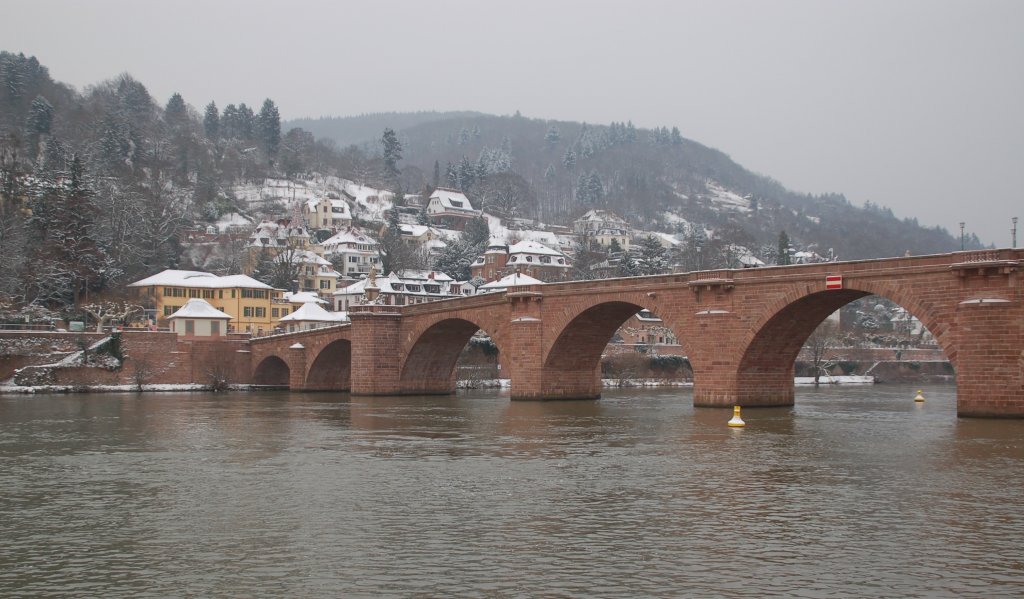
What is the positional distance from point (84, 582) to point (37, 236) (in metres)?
71.3

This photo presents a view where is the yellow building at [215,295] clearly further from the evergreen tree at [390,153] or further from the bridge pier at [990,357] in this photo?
the evergreen tree at [390,153]

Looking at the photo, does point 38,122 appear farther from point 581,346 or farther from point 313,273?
point 581,346

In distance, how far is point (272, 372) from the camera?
75.9 metres

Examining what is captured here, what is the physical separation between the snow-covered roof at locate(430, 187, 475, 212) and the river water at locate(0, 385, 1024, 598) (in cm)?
13306

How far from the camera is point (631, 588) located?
13.1 metres

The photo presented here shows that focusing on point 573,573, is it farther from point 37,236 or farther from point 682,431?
point 37,236

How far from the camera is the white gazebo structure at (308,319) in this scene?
81.1 meters

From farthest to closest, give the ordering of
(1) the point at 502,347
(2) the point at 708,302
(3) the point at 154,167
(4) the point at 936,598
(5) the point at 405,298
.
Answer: (3) the point at 154,167 < (5) the point at 405,298 < (1) the point at 502,347 < (2) the point at 708,302 < (4) the point at 936,598

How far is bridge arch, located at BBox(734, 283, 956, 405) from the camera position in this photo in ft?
122

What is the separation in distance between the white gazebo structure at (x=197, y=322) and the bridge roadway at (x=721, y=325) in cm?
1641

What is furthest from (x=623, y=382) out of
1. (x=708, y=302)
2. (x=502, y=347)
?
(x=708, y=302)

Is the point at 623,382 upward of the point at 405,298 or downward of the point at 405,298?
downward

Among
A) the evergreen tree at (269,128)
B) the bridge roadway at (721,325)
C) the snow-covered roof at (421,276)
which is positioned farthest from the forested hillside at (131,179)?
the bridge roadway at (721,325)

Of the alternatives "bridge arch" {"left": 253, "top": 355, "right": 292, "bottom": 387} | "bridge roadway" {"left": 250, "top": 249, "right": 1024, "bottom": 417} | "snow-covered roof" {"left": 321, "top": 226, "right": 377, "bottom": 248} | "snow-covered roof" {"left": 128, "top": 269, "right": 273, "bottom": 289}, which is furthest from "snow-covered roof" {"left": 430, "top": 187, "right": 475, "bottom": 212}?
"bridge roadway" {"left": 250, "top": 249, "right": 1024, "bottom": 417}
